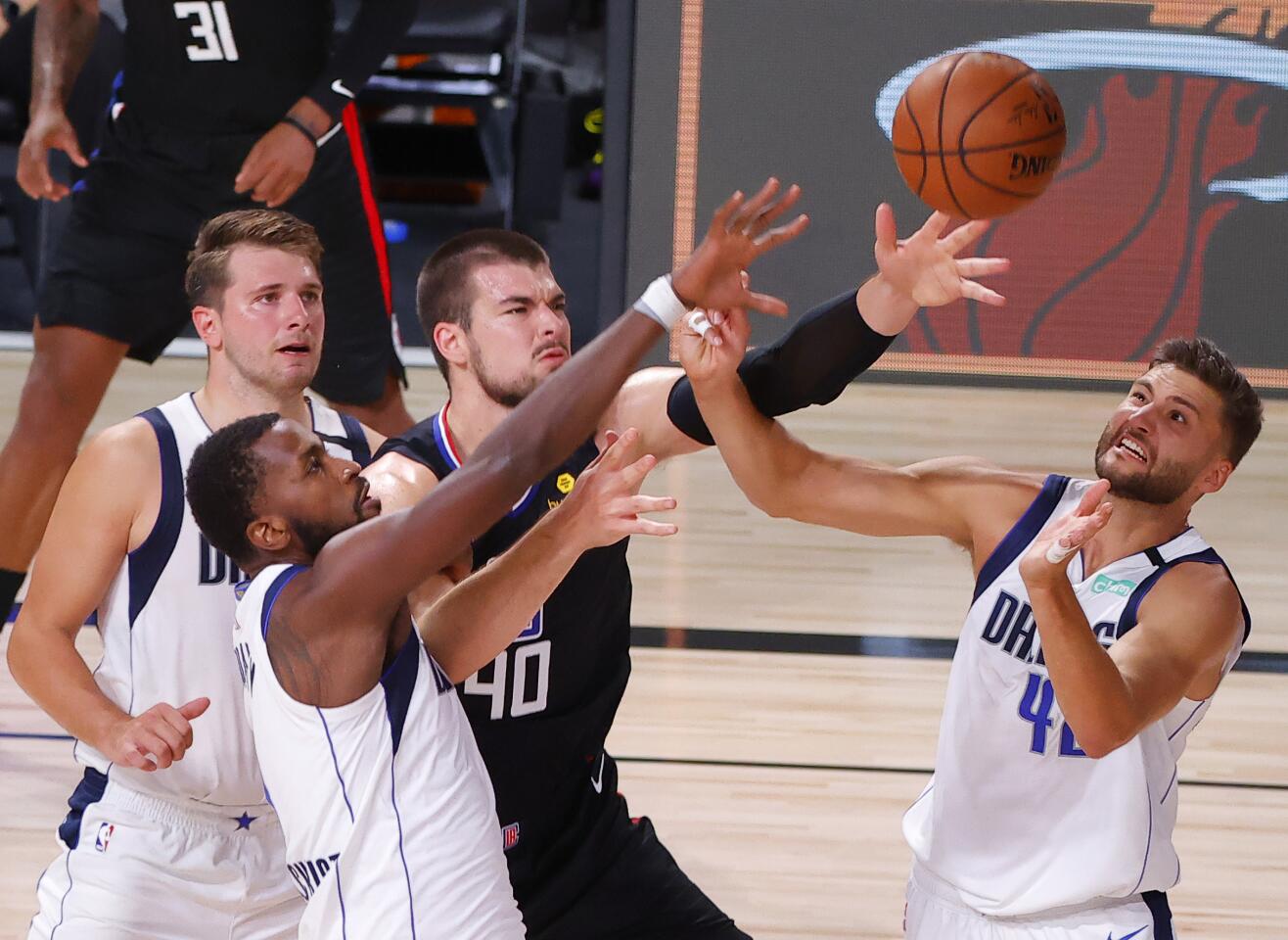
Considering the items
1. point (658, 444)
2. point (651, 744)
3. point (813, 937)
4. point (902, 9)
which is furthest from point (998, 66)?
point (902, 9)

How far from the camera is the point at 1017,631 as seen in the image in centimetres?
313

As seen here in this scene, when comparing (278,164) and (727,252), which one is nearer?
(727,252)

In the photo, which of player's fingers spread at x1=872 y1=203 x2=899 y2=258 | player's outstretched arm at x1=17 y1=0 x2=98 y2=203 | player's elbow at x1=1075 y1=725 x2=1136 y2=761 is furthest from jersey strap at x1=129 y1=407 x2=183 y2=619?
player's outstretched arm at x1=17 y1=0 x2=98 y2=203

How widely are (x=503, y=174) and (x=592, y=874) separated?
29.2 feet

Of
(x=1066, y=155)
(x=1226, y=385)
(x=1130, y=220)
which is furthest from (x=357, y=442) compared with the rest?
(x=1130, y=220)

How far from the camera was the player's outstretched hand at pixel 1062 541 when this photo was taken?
264 centimetres

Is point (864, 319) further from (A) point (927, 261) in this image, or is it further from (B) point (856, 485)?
(B) point (856, 485)

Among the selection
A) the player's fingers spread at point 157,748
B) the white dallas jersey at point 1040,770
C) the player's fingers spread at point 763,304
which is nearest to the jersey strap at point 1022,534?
the white dallas jersey at point 1040,770

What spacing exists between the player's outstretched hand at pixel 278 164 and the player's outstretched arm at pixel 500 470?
2755mm

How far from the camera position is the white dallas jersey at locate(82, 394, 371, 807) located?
10.6ft

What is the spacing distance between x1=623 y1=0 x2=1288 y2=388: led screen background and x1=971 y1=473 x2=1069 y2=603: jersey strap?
701cm

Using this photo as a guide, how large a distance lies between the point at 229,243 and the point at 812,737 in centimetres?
261

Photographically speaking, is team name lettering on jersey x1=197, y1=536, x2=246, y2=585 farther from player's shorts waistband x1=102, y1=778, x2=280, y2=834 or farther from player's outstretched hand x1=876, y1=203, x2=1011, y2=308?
player's outstretched hand x1=876, y1=203, x2=1011, y2=308

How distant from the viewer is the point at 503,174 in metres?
11.9
